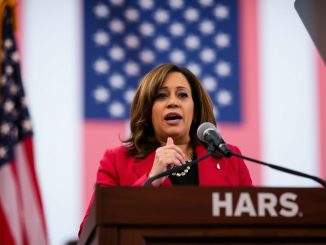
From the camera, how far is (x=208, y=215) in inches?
88.0

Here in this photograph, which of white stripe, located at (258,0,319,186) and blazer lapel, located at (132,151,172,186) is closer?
blazer lapel, located at (132,151,172,186)

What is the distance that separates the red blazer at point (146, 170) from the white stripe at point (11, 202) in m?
1.49

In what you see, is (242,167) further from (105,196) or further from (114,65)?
(114,65)

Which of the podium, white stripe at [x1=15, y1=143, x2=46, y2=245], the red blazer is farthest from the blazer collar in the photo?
white stripe at [x1=15, y1=143, x2=46, y2=245]

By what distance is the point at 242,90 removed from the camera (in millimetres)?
5242

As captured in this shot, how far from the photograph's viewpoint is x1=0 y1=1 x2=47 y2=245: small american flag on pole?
4.44 m

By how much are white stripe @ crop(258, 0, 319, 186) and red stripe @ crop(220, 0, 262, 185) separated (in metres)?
0.04

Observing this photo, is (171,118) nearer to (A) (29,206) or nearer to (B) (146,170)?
(B) (146,170)

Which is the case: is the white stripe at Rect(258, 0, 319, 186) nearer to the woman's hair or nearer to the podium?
the woman's hair

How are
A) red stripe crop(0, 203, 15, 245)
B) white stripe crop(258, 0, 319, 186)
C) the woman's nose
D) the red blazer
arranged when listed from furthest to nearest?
white stripe crop(258, 0, 319, 186)
red stripe crop(0, 203, 15, 245)
the woman's nose
the red blazer

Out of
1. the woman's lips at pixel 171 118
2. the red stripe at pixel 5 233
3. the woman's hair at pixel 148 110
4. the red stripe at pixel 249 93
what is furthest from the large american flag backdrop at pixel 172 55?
the woman's lips at pixel 171 118

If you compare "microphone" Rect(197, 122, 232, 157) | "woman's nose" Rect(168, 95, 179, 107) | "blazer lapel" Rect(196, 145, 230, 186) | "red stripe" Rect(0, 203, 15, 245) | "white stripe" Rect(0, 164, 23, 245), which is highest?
"woman's nose" Rect(168, 95, 179, 107)

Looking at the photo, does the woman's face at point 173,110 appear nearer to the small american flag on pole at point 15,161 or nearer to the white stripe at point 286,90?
the small american flag on pole at point 15,161

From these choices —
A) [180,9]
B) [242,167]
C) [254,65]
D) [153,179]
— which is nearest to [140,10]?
[180,9]
